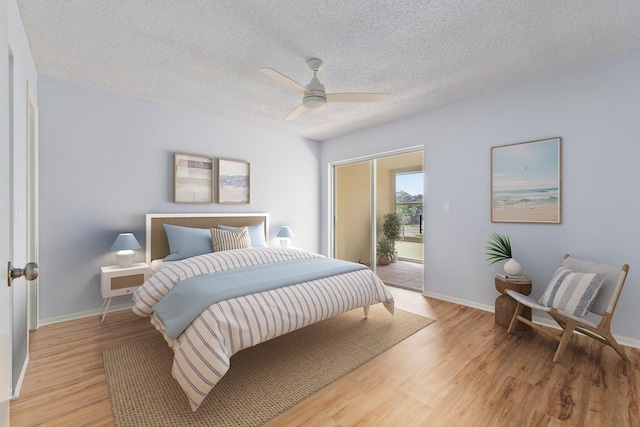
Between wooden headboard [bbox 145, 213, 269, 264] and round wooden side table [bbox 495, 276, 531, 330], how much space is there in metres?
3.32

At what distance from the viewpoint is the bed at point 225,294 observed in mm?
1817

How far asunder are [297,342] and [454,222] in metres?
2.43

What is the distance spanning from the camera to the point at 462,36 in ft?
7.56

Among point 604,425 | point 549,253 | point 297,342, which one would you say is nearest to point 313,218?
point 297,342

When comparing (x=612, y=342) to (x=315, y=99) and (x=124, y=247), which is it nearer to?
(x=315, y=99)

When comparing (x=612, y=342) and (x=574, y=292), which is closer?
(x=612, y=342)

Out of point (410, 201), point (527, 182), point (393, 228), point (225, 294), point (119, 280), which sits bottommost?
point (119, 280)

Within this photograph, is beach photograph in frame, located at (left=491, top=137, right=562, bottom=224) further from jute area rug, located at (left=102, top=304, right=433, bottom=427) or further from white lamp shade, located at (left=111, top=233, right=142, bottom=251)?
white lamp shade, located at (left=111, top=233, right=142, bottom=251)

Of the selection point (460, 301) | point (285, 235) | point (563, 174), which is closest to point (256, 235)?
point (285, 235)

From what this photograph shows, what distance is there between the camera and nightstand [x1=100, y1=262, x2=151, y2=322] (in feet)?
9.81

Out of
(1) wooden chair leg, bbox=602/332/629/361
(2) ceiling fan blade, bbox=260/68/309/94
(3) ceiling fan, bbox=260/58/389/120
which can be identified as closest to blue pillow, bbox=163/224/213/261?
(3) ceiling fan, bbox=260/58/389/120

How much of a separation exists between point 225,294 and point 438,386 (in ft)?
5.18

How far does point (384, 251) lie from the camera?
4.84m

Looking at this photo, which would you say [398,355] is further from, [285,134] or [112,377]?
Answer: [285,134]
